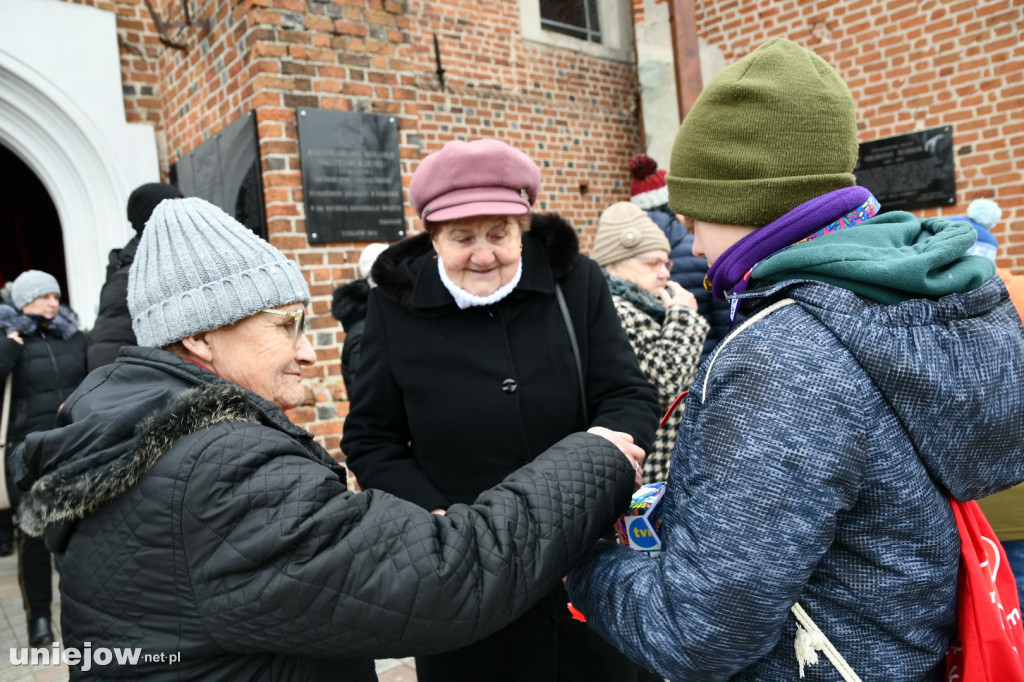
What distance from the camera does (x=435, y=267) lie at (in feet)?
6.62

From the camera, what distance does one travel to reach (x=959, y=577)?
106cm

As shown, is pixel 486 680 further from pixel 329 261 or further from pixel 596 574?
pixel 329 261

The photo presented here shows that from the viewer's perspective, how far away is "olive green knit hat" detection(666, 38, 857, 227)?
1.11 meters

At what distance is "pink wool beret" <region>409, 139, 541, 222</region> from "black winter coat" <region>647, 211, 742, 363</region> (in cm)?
180

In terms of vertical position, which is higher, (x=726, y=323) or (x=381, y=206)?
(x=381, y=206)

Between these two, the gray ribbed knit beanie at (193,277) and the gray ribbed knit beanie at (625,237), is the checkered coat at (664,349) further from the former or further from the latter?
the gray ribbed knit beanie at (193,277)

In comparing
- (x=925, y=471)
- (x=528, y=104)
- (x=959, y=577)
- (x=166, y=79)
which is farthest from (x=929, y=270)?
(x=528, y=104)

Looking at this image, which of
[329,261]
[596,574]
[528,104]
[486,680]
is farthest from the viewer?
[528,104]

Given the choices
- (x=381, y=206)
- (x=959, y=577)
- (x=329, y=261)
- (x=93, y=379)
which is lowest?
(x=959, y=577)

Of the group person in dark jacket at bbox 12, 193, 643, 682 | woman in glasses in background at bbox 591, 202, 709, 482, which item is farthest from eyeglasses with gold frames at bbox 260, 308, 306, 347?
woman in glasses in background at bbox 591, 202, 709, 482

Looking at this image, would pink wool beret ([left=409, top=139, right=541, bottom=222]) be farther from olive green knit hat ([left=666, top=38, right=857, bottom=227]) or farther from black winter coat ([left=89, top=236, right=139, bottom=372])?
black winter coat ([left=89, top=236, right=139, bottom=372])

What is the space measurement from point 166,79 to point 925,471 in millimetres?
5641

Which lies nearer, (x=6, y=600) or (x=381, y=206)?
(x=381, y=206)

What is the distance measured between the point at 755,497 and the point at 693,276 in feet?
9.10
